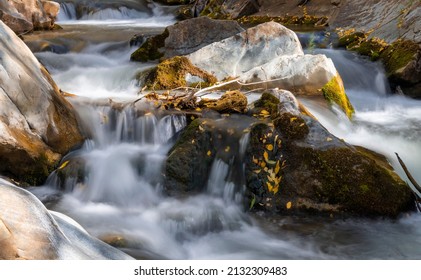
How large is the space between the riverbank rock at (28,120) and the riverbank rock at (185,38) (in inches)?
163

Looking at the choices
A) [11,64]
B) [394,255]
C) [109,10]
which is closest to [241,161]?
[394,255]

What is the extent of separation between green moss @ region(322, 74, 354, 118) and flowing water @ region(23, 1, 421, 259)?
1.18ft

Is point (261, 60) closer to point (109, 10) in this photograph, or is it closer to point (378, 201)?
point (378, 201)

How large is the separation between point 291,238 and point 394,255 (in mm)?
1017

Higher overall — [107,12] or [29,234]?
[29,234]

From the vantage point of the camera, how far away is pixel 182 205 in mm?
4938

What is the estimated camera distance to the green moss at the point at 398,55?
29.7ft

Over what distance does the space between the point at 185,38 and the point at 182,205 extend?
5876 mm

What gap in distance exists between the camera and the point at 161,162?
539 cm

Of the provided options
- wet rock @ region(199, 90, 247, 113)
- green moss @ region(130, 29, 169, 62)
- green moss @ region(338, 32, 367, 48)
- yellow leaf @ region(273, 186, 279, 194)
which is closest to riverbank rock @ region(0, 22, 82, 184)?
wet rock @ region(199, 90, 247, 113)

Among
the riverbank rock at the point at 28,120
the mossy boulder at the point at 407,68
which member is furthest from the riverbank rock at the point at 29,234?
the mossy boulder at the point at 407,68

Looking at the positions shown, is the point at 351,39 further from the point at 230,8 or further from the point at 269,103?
the point at 230,8

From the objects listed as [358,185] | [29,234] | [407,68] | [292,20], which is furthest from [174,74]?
[292,20]

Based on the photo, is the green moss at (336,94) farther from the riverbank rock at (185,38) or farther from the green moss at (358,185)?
the riverbank rock at (185,38)
